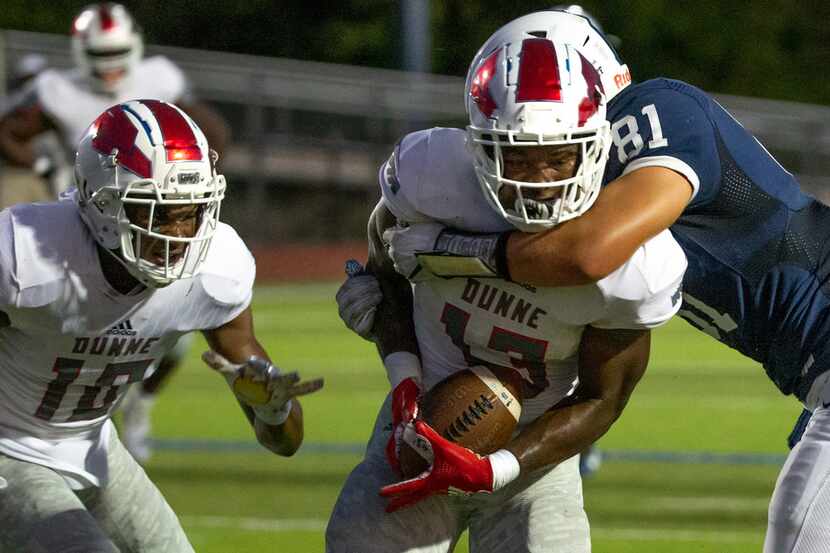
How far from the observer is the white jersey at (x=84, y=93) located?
26.9 feet

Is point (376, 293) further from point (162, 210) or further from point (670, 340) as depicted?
point (670, 340)

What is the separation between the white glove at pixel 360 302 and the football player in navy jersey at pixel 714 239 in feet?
0.70

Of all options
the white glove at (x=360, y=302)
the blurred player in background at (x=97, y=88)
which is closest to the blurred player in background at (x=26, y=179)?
the blurred player in background at (x=97, y=88)

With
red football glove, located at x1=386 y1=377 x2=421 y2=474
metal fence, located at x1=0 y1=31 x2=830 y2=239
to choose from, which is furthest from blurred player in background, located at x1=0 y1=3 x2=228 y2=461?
metal fence, located at x1=0 y1=31 x2=830 y2=239

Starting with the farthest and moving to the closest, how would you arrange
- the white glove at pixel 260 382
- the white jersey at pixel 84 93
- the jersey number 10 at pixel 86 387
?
1. the white jersey at pixel 84 93
2. the jersey number 10 at pixel 86 387
3. the white glove at pixel 260 382

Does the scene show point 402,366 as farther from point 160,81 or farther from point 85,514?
point 160,81

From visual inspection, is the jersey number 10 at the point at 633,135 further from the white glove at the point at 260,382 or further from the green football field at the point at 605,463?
the green football field at the point at 605,463

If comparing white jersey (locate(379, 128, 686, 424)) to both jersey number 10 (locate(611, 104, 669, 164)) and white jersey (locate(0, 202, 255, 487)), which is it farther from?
white jersey (locate(0, 202, 255, 487))

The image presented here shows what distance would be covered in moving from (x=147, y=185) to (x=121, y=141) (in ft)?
0.51

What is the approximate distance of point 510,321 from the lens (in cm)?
348

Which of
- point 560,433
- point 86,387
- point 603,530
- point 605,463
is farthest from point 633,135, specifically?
point 605,463

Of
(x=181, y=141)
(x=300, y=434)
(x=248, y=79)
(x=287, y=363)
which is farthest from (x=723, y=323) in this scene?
(x=248, y=79)

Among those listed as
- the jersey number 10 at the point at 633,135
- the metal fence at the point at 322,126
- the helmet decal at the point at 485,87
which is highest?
the helmet decal at the point at 485,87

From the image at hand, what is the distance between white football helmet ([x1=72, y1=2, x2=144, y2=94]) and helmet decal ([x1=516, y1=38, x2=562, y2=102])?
5.34m
